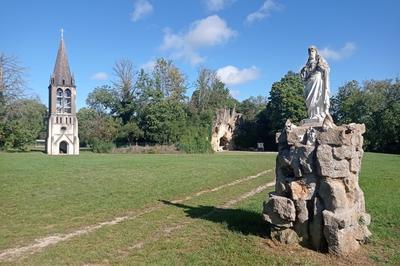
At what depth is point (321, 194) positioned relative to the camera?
8.61 metres

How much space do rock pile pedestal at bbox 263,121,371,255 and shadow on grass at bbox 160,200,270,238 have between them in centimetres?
101

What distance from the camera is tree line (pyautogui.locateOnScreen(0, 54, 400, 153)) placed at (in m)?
53.2

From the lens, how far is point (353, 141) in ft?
28.2

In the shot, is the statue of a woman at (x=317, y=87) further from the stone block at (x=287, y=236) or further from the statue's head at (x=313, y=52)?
the stone block at (x=287, y=236)

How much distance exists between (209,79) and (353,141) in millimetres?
65016

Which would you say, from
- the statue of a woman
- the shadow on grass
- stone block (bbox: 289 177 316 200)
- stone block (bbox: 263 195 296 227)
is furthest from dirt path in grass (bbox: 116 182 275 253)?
the statue of a woman

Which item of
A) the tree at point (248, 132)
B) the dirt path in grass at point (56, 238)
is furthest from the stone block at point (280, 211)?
the tree at point (248, 132)

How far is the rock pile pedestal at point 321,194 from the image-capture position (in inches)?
328

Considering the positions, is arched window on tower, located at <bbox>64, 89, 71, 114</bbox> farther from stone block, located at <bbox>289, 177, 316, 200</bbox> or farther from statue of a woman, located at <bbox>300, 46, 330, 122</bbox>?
stone block, located at <bbox>289, 177, 316, 200</bbox>

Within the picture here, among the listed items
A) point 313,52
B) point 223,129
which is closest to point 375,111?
point 223,129

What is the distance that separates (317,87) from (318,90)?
0.08 meters

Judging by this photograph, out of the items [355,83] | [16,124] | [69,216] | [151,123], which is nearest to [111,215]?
[69,216]

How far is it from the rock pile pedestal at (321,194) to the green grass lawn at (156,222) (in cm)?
41

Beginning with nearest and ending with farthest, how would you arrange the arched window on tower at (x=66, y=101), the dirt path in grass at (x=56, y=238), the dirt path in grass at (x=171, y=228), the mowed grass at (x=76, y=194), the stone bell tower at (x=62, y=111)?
the dirt path in grass at (x=56, y=238) → the dirt path in grass at (x=171, y=228) → the mowed grass at (x=76, y=194) → the stone bell tower at (x=62, y=111) → the arched window on tower at (x=66, y=101)
